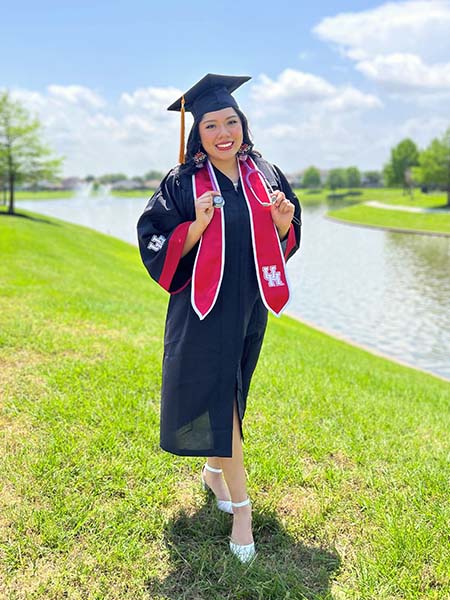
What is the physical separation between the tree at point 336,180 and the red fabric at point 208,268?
382 feet

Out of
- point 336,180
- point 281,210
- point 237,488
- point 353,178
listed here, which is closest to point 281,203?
point 281,210

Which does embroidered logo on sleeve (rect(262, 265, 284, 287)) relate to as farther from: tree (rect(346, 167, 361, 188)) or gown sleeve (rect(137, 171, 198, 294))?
tree (rect(346, 167, 361, 188))

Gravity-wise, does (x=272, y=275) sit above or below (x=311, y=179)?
below

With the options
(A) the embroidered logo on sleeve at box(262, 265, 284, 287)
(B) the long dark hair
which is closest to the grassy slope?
(A) the embroidered logo on sleeve at box(262, 265, 284, 287)

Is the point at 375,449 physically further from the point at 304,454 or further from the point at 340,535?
the point at 340,535

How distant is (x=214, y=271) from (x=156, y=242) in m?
0.28

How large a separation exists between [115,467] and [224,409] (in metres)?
0.91

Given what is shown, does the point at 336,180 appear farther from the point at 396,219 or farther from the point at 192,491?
the point at 192,491

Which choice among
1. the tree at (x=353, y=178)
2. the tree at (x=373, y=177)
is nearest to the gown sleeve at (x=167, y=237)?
the tree at (x=353, y=178)

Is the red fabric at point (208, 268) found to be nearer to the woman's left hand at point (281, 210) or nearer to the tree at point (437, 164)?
the woman's left hand at point (281, 210)

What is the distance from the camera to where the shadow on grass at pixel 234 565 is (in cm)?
228

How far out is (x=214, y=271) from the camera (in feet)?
7.82

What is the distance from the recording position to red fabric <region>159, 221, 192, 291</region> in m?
2.37

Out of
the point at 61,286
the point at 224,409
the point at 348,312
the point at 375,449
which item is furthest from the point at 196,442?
the point at 348,312
